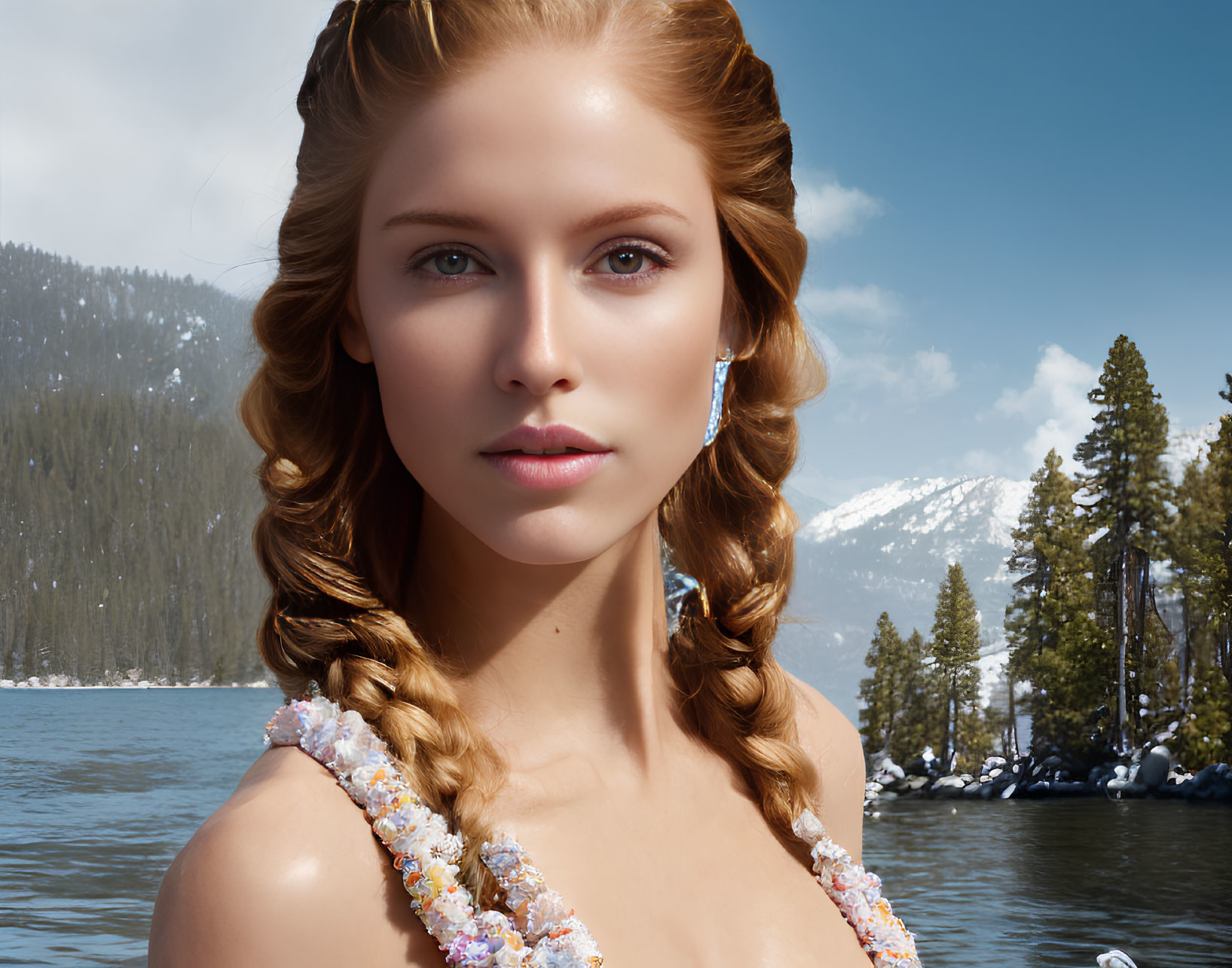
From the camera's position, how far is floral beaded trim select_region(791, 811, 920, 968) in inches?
85.9

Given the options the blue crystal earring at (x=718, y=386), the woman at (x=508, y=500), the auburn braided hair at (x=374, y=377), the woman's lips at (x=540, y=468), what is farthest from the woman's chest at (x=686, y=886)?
the blue crystal earring at (x=718, y=386)

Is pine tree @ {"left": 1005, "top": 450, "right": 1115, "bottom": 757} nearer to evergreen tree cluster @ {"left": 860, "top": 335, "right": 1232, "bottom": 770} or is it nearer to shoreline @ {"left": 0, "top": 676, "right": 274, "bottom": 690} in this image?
evergreen tree cluster @ {"left": 860, "top": 335, "right": 1232, "bottom": 770}

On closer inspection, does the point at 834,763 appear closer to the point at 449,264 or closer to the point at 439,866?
the point at 439,866

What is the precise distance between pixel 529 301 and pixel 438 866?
839 mm

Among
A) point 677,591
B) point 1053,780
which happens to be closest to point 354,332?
point 677,591

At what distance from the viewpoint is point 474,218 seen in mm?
1649

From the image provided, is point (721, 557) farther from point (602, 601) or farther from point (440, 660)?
point (440, 660)

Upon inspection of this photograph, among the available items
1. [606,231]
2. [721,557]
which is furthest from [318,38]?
[721,557]

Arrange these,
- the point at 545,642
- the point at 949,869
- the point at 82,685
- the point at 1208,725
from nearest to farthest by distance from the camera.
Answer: the point at 545,642 < the point at 949,869 < the point at 1208,725 < the point at 82,685

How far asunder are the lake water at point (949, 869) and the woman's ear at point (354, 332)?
841 inches

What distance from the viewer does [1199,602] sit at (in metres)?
31.2

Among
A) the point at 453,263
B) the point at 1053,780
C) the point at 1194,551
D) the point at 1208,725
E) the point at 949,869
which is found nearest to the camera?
the point at 453,263

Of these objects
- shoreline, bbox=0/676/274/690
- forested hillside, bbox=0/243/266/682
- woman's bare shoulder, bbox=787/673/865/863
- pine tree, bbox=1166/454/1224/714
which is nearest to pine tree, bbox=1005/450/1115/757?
pine tree, bbox=1166/454/1224/714

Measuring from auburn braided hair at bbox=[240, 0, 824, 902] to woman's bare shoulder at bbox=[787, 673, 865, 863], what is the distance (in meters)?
0.16
